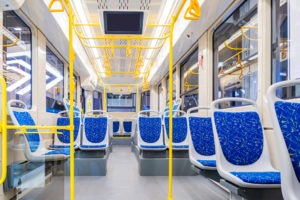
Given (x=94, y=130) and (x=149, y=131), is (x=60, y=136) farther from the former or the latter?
(x=149, y=131)

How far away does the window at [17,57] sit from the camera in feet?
9.93

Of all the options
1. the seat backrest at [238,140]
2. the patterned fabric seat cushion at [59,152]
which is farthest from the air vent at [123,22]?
the seat backrest at [238,140]

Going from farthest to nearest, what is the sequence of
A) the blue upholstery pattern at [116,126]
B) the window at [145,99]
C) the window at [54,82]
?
the window at [145,99], the blue upholstery pattern at [116,126], the window at [54,82]

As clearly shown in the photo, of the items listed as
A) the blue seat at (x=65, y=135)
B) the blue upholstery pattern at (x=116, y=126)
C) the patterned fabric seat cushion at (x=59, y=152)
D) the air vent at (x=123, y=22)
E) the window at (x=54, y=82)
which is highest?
the air vent at (x=123, y=22)

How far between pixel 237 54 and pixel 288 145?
2.61 meters

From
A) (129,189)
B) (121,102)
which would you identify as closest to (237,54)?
(129,189)

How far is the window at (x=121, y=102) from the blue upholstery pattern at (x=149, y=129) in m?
6.61

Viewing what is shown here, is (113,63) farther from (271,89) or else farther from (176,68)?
(271,89)

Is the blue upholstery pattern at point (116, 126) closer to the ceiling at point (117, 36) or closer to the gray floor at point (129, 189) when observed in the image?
the ceiling at point (117, 36)

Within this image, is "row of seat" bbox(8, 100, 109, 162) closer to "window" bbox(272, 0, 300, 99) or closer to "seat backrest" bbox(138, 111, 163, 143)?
"seat backrest" bbox(138, 111, 163, 143)

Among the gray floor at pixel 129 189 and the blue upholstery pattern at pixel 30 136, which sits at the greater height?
the blue upholstery pattern at pixel 30 136

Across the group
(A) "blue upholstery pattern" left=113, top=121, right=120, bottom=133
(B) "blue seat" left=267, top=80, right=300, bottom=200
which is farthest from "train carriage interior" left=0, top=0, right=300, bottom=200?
(A) "blue upholstery pattern" left=113, top=121, right=120, bottom=133

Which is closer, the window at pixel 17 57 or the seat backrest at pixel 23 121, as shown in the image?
the seat backrest at pixel 23 121

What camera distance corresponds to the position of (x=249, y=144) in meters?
2.19
